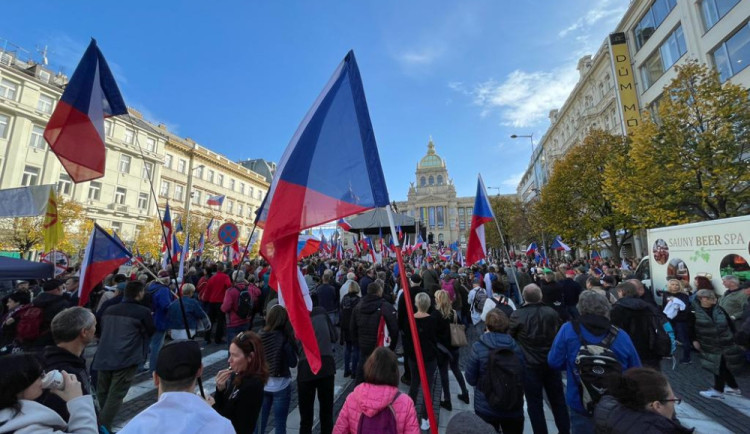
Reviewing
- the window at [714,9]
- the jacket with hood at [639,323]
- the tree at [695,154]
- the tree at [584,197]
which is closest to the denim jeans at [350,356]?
the jacket with hood at [639,323]

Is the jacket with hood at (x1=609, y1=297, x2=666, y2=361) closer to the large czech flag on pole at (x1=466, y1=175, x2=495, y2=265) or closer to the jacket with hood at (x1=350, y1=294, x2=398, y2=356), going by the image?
the large czech flag on pole at (x1=466, y1=175, x2=495, y2=265)

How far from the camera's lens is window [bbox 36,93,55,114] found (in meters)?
28.5

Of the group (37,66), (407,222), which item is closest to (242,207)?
(37,66)

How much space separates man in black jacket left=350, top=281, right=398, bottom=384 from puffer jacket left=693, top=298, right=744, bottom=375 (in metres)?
4.94

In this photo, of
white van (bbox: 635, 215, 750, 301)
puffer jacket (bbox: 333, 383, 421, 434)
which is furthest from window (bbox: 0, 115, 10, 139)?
white van (bbox: 635, 215, 750, 301)

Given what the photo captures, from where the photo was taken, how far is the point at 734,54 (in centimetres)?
1655

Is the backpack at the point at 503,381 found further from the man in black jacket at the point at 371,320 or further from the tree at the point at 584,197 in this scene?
the tree at the point at 584,197

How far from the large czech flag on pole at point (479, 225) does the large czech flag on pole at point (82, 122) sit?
602 centimetres

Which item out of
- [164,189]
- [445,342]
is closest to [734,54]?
[445,342]

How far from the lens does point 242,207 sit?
50.8 m

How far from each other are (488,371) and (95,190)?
1598 inches

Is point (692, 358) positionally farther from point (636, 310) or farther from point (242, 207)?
point (242, 207)

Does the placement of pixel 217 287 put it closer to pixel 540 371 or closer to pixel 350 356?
pixel 350 356

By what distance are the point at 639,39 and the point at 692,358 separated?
28901 mm
